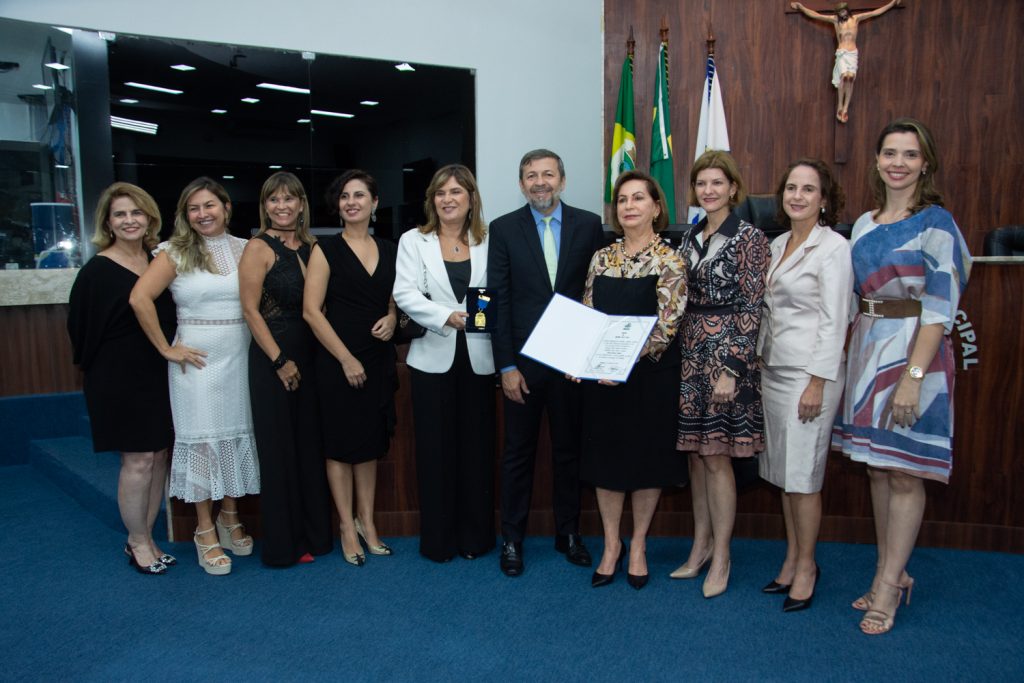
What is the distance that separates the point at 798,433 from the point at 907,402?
0.36 metres

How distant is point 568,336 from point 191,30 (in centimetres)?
439

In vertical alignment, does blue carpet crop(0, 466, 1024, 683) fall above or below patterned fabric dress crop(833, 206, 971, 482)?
below

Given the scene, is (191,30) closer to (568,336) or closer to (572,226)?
(572,226)

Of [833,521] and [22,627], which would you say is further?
[833,521]

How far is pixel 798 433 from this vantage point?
261cm

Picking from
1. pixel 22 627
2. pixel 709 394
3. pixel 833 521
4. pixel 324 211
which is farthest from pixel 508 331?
pixel 324 211

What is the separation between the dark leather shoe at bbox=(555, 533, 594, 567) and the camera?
3137mm

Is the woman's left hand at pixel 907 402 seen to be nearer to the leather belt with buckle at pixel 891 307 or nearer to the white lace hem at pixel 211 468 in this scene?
the leather belt with buckle at pixel 891 307

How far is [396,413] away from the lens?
→ 347 centimetres

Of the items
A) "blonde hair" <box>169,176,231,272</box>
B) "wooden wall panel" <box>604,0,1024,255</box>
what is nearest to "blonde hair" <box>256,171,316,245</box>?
"blonde hair" <box>169,176,231,272</box>

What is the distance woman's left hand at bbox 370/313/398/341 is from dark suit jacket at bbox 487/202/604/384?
1.52 feet

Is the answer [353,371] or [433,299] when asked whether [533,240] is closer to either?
[433,299]

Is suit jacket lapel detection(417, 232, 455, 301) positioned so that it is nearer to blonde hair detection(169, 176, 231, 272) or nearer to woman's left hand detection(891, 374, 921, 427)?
blonde hair detection(169, 176, 231, 272)

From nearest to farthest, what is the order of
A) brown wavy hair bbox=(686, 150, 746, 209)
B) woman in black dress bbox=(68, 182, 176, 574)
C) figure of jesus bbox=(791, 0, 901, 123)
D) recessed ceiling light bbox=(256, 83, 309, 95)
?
brown wavy hair bbox=(686, 150, 746, 209) → woman in black dress bbox=(68, 182, 176, 574) → figure of jesus bbox=(791, 0, 901, 123) → recessed ceiling light bbox=(256, 83, 309, 95)
